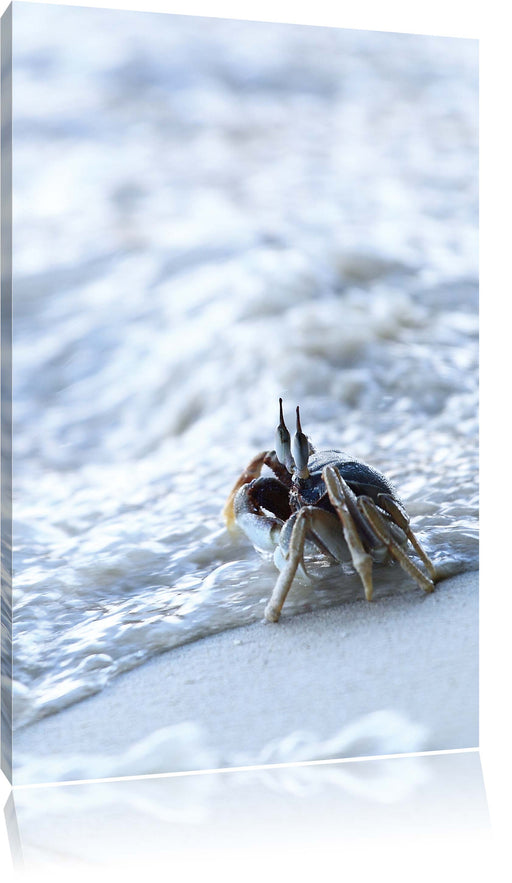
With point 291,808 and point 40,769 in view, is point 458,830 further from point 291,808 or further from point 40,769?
point 40,769

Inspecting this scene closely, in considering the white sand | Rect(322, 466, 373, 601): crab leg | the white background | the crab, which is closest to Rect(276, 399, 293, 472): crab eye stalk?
the crab

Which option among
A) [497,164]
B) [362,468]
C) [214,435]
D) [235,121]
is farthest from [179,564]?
[497,164]

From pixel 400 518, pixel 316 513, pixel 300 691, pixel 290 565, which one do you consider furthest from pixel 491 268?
pixel 300 691

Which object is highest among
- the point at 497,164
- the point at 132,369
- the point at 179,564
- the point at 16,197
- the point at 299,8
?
the point at 299,8

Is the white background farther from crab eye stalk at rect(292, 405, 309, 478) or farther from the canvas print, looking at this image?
crab eye stalk at rect(292, 405, 309, 478)

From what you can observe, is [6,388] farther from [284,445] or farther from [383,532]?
[383,532]

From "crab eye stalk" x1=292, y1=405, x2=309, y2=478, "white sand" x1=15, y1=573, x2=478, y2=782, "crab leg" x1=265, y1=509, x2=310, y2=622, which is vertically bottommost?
"white sand" x1=15, y1=573, x2=478, y2=782

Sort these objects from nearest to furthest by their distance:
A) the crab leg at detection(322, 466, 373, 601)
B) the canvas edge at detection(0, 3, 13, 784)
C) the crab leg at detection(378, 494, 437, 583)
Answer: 1. the canvas edge at detection(0, 3, 13, 784)
2. the crab leg at detection(322, 466, 373, 601)
3. the crab leg at detection(378, 494, 437, 583)

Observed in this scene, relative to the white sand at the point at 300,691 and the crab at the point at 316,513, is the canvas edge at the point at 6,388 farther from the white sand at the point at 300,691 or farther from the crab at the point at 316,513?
the crab at the point at 316,513
